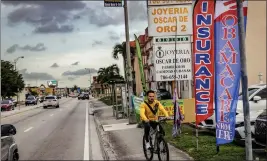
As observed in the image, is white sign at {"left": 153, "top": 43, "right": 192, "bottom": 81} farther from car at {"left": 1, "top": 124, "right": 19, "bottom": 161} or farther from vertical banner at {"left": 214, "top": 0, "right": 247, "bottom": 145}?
car at {"left": 1, "top": 124, "right": 19, "bottom": 161}

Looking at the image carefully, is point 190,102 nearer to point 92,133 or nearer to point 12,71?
point 92,133

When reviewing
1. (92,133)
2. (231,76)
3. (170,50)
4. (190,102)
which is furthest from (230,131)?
(92,133)

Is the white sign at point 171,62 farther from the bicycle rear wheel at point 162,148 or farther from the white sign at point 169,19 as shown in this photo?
the bicycle rear wheel at point 162,148

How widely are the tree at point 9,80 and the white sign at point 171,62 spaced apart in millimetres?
53956

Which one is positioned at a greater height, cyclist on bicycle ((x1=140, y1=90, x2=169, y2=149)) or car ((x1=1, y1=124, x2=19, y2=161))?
cyclist on bicycle ((x1=140, y1=90, x2=169, y2=149))

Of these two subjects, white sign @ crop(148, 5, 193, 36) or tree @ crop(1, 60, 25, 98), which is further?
tree @ crop(1, 60, 25, 98)

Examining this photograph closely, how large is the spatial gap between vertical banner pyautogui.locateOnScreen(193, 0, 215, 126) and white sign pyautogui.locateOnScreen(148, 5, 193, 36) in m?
5.14

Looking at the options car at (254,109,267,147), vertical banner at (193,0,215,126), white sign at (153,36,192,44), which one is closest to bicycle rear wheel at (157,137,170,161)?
vertical banner at (193,0,215,126)

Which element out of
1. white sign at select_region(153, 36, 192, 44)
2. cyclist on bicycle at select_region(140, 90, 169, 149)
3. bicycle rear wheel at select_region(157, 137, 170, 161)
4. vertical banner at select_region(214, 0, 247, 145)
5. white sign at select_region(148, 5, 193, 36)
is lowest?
bicycle rear wheel at select_region(157, 137, 170, 161)

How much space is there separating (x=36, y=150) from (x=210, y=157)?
620 centimetres

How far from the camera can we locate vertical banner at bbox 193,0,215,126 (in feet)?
28.5

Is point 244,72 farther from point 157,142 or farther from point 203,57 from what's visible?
point 157,142

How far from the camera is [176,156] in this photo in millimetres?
9531

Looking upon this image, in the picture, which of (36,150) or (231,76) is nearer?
(231,76)
